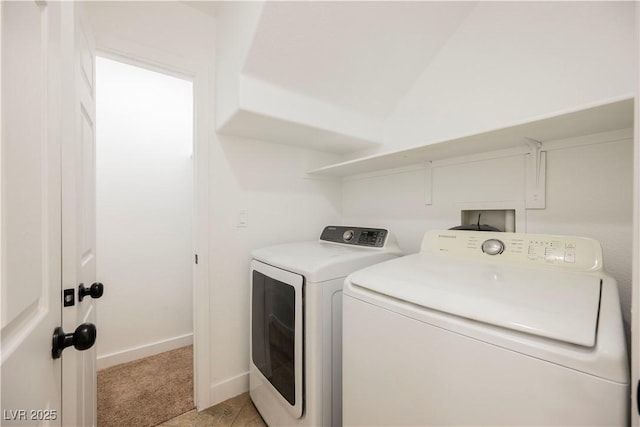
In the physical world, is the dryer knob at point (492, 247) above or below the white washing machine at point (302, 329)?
above

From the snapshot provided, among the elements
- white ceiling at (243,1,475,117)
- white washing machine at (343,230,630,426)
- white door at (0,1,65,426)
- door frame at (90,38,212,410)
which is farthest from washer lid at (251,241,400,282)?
white ceiling at (243,1,475,117)

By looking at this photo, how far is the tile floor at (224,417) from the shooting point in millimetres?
1541

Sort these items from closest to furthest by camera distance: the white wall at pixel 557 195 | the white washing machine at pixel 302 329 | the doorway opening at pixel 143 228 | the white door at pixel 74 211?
the white door at pixel 74 211
the white wall at pixel 557 195
the white washing machine at pixel 302 329
the doorway opening at pixel 143 228

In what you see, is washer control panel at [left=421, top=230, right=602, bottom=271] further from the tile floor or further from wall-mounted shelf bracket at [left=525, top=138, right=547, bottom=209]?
the tile floor

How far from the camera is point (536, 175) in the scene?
1262 mm

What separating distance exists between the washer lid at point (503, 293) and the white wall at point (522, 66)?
1.95 ft

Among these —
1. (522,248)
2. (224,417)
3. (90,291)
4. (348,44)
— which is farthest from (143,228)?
(522,248)

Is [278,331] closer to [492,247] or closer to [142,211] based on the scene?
[492,247]

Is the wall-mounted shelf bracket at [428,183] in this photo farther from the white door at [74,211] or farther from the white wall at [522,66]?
the white door at [74,211]

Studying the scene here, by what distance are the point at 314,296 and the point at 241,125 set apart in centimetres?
112

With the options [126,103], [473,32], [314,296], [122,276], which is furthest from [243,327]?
[473,32]

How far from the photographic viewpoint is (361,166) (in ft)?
5.99

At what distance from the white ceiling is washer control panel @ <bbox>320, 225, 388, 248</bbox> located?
88 cm

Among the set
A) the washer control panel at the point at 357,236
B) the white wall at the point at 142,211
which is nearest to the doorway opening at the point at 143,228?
the white wall at the point at 142,211
